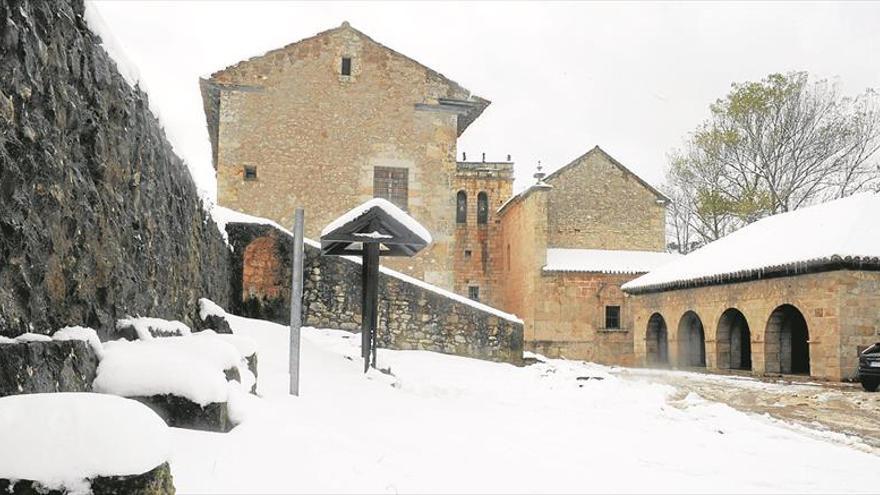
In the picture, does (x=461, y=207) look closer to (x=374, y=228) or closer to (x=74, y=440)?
(x=374, y=228)

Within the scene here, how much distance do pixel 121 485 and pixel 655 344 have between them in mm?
22332

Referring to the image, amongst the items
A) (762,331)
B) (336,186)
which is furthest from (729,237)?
(336,186)

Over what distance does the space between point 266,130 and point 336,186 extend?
251 cm

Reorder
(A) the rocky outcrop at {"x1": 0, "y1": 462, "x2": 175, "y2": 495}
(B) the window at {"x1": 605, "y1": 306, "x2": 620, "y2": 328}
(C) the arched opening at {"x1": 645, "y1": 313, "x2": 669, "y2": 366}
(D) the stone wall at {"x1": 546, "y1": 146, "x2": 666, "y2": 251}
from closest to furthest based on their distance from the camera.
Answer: (A) the rocky outcrop at {"x1": 0, "y1": 462, "x2": 175, "y2": 495} → (C) the arched opening at {"x1": 645, "y1": 313, "x2": 669, "y2": 366} → (B) the window at {"x1": 605, "y1": 306, "x2": 620, "y2": 328} → (D) the stone wall at {"x1": 546, "y1": 146, "x2": 666, "y2": 251}

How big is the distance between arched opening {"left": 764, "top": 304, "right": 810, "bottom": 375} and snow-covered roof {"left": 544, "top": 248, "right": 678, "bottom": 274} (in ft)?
32.5

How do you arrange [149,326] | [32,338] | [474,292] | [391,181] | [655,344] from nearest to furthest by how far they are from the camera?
[32,338]
[149,326]
[391,181]
[655,344]
[474,292]

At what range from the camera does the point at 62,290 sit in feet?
10.7

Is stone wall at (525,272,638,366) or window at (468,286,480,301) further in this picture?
window at (468,286,480,301)

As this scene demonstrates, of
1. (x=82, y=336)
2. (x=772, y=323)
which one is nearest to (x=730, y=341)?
(x=772, y=323)

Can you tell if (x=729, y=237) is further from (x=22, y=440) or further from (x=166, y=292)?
(x=22, y=440)

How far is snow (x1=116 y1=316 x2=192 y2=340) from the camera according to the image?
4267mm

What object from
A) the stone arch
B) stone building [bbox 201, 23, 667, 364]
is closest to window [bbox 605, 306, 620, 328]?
stone building [bbox 201, 23, 667, 364]

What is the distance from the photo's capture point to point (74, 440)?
6.42 feet

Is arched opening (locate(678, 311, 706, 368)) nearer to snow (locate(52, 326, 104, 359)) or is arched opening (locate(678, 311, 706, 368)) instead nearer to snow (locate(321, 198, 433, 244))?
snow (locate(321, 198, 433, 244))
